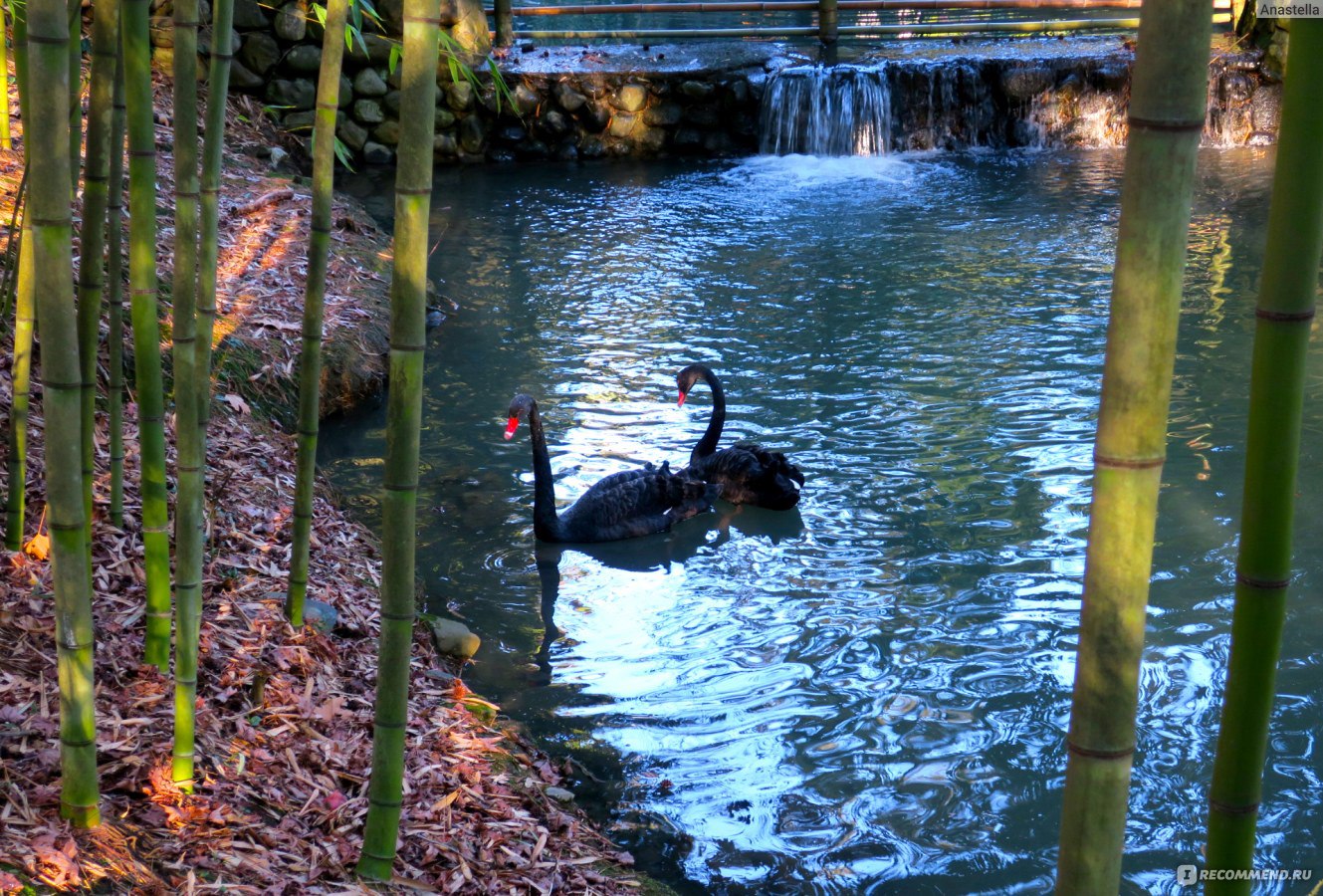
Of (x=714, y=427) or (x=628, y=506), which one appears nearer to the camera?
(x=628, y=506)

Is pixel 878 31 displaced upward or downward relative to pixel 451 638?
upward

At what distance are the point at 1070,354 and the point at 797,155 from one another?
732cm

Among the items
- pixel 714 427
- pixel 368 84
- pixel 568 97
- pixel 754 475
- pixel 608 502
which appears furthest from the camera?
pixel 568 97

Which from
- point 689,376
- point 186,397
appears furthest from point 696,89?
point 186,397

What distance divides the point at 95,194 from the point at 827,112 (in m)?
12.2

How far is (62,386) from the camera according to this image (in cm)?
219

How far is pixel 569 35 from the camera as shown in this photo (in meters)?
16.1

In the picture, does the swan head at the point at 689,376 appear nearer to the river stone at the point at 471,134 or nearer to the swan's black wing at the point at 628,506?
the swan's black wing at the point at 628,506

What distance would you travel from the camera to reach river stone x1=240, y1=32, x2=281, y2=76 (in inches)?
494

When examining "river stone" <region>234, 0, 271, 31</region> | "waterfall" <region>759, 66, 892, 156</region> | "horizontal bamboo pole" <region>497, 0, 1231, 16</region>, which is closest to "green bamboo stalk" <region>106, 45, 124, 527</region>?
"river stone" <region>234, 0, 271, 31</region>

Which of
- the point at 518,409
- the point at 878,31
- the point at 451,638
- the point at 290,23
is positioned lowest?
the point at 451,638

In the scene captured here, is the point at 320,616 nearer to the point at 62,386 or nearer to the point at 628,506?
the point at 62,386

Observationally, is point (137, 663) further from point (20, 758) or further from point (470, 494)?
point (470, 494)

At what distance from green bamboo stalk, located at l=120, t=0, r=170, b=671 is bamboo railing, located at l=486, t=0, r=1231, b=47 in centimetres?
1281
